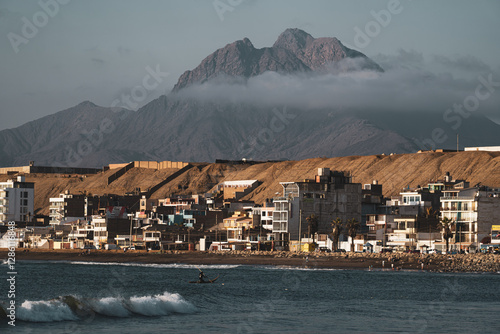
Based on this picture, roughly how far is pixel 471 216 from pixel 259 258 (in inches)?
1249

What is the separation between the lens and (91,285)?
83.8 m

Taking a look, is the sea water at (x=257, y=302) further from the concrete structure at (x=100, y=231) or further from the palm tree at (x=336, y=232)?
the concrete structure at (x=100, y=231)

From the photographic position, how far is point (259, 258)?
129m

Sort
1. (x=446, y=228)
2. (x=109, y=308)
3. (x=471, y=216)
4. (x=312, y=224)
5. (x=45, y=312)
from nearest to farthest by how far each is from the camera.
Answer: (x=45, y=312)
(x=109, y=308)
(x=446, y=228)
(x=471, y=216)
(x=312, y=224)

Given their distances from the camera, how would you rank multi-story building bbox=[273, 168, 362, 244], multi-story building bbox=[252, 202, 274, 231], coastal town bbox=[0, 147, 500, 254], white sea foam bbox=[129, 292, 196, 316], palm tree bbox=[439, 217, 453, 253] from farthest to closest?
multi-story building bbox=[252, 202, 274, 231] < multi-story building bbox=[273, 168, 362, 244] < coastal town bbox=[0, 147, 500, 254] < palm tree bbox=[439, 217, 453, 253] < white sea foam bbox=[129, 292, 196, 316]

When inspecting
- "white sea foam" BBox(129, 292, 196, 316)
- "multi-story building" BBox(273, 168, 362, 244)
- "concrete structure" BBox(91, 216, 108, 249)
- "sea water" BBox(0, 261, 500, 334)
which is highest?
"multi-story building" BBox(273, 168, 362, 244)

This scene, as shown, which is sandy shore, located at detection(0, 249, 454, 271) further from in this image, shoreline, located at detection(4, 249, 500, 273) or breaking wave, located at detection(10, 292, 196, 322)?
breaking wave, located at detection(10, 292, 196, 322)

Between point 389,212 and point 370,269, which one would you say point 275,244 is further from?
point 370,269

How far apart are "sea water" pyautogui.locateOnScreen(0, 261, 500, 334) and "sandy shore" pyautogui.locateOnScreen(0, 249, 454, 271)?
28.9 ft

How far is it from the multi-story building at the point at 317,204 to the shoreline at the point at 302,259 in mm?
8992

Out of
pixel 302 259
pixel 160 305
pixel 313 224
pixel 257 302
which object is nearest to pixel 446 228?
pixel 302 259

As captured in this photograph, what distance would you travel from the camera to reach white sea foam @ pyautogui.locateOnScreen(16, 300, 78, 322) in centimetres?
5006

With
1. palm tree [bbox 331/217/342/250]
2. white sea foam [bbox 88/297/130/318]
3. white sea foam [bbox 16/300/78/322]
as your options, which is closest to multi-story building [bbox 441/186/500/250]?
palm tree [bbox 331/217/342/250]

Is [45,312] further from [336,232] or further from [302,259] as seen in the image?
[336,232]
